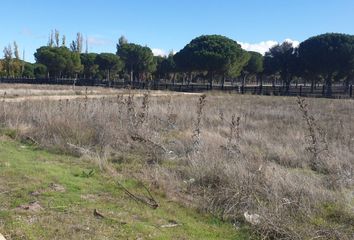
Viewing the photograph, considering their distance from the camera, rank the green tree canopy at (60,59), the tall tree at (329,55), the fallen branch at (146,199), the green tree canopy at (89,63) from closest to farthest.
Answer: the fallen branch at (146,199) → the tall tree at (329,55) → the green tree canopy at (60,59) → the green tree canopy at (89,63)

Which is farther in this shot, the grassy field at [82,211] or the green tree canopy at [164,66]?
the green tree canopy at [164,66]

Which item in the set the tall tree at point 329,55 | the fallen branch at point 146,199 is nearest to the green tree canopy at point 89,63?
the tall tree at point 329,55

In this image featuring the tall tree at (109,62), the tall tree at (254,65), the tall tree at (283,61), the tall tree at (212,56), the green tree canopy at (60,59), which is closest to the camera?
the tall tree at (212,56)

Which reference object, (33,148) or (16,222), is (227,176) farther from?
(33,148)

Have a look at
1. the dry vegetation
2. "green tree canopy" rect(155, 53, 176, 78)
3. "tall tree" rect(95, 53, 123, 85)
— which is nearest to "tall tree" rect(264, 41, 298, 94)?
"green tree canopy" rect(155, 53, 176, 78)

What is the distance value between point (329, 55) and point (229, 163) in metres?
62.7

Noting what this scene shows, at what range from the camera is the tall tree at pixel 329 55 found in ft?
214

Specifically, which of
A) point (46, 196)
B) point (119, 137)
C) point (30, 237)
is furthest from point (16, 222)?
point (119, 137)

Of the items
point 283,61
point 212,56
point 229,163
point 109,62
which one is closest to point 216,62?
point 212,56

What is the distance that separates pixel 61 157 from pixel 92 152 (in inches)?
28.0

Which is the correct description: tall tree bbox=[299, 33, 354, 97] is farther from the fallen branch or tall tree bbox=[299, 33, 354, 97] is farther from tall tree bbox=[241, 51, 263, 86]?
the fallen branch

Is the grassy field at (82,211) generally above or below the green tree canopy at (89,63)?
below

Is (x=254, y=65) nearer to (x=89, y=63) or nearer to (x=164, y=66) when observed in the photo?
(x=164, y=66)

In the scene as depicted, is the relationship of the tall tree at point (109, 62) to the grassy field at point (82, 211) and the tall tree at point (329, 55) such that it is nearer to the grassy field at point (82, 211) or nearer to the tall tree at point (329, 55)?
the tall tree at point (329, 55)
